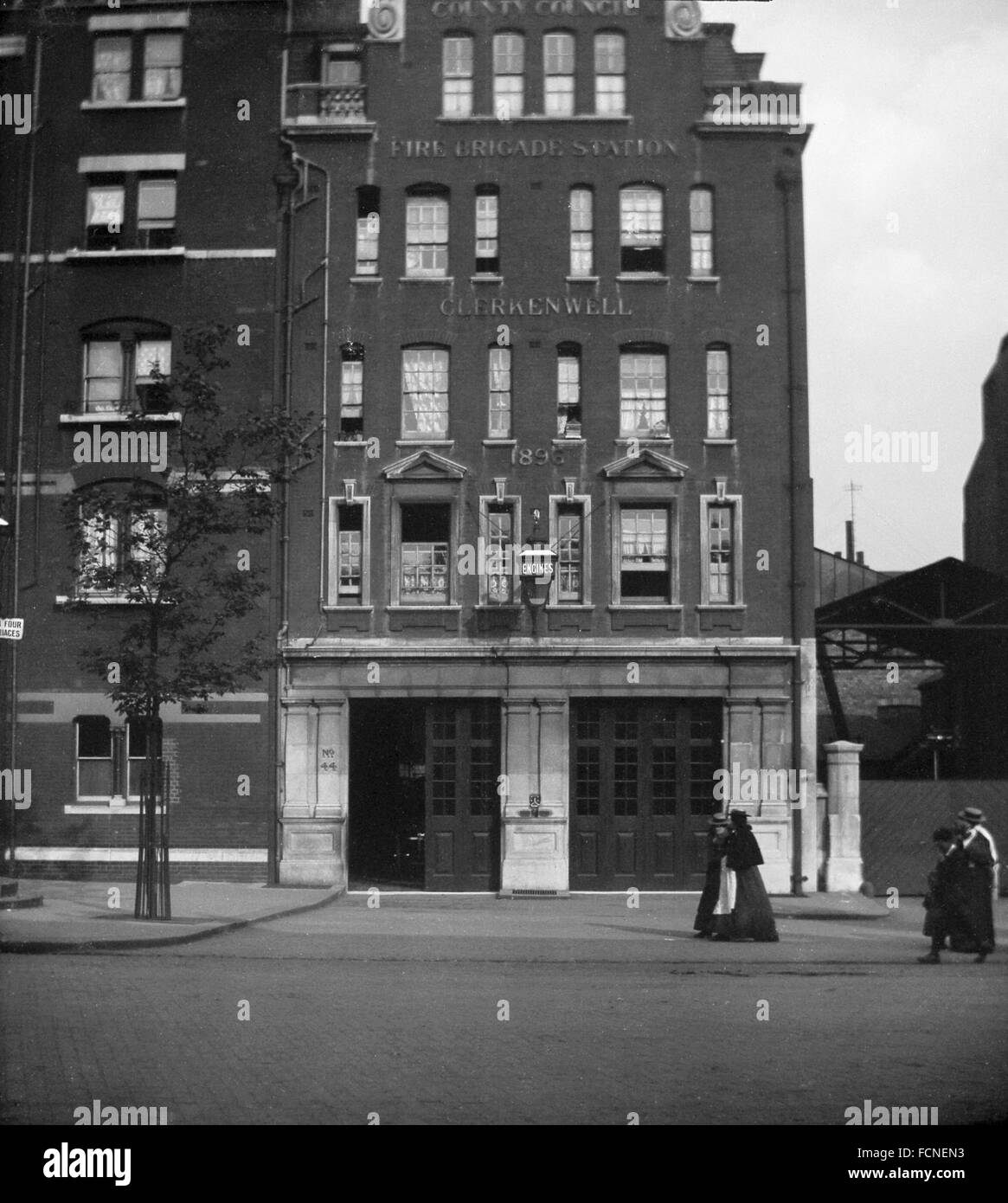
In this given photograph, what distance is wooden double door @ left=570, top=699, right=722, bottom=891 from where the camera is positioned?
101 ft

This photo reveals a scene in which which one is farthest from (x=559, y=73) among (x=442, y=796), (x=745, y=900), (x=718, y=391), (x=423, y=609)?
(x=745, y=900)

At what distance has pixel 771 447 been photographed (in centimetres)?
3166

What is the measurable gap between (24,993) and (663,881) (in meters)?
18.5

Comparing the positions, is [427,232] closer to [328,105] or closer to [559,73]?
[328,105]

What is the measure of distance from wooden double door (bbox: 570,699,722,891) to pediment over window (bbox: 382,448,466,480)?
5.04m

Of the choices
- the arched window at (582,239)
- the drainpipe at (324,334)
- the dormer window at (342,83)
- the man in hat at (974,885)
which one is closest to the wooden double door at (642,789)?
the drainpipe at (324,334)

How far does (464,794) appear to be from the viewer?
31078mm

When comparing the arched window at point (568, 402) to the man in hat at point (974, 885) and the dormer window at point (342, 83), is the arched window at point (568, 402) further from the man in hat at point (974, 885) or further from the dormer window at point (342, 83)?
the man in hat at point (974, 885)

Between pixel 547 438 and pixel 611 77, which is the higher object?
pixel 611 77

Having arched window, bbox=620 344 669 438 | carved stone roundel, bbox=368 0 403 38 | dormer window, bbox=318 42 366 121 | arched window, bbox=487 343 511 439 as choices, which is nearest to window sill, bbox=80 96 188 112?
dormer window, bbox=318 42 366 121

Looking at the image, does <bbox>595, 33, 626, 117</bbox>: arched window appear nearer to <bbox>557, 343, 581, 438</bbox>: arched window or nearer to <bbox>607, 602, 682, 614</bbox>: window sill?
<bbox>557, 343, 581, 438</bbox>: arched window

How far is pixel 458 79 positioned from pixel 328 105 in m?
2.61
